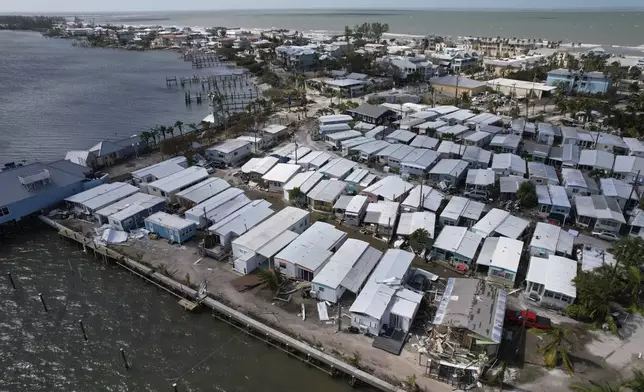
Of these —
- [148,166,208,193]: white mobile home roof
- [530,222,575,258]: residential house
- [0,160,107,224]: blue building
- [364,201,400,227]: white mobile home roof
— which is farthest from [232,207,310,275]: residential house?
[0,160,107,224]: blue building

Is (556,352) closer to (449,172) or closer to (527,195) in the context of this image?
(527,195)

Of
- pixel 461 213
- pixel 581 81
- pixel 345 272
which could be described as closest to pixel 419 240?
pixel 461 213

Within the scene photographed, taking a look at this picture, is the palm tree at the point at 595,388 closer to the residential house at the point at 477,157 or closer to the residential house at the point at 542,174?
the residential house at the point at 542,174

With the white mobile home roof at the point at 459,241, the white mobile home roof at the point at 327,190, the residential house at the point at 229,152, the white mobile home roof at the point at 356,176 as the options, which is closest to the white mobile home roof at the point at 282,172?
the white mobile home roof at the point at 327,190

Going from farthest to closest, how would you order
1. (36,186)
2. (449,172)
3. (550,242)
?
(449,172)
(36,186)
(550,242)

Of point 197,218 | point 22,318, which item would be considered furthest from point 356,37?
point 22,318

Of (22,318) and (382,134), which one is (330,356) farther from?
(382,134)
